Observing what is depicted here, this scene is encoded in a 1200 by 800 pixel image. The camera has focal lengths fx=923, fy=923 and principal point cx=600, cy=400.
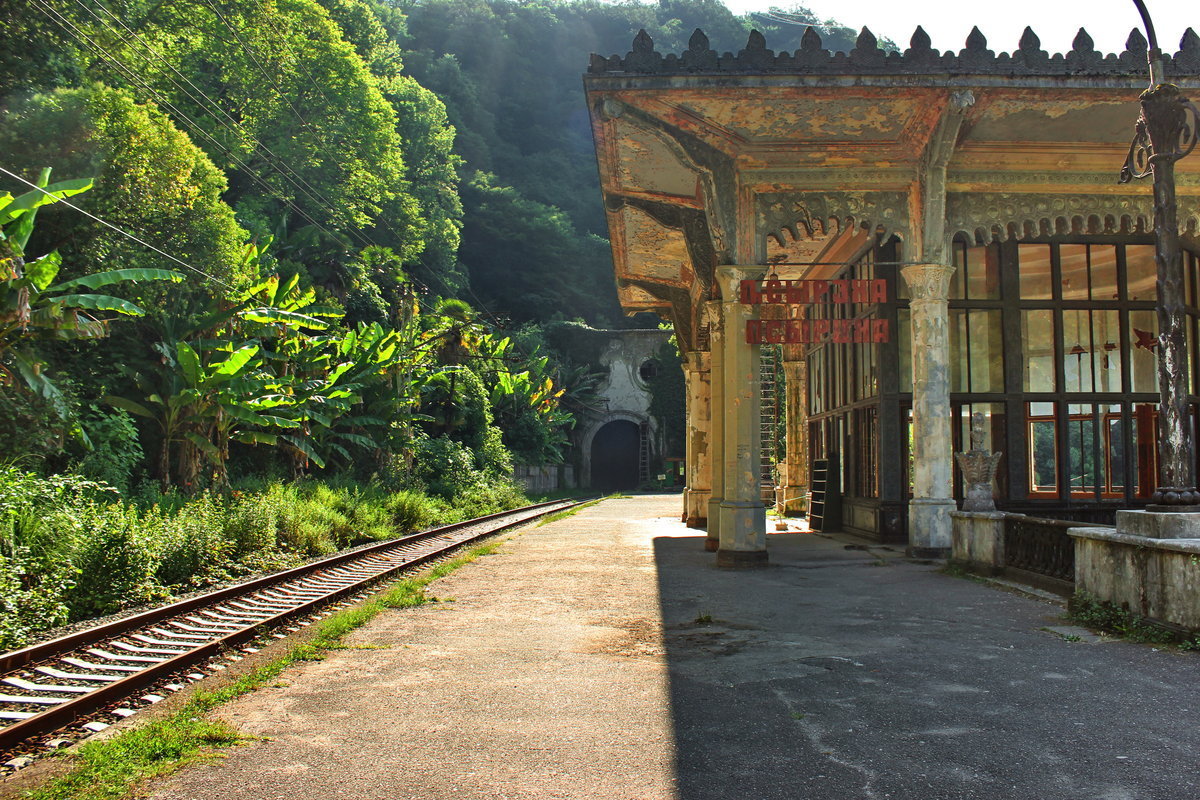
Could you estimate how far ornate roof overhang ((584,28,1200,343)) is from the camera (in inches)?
464

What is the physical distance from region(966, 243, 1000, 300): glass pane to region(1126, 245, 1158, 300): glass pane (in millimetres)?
2271

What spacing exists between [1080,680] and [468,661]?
428 cm

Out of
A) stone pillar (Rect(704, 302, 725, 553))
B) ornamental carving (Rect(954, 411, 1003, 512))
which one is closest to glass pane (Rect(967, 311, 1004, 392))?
ornamental carving (Rect(954, 411, 1003, 512))

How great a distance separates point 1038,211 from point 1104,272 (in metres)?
2.89

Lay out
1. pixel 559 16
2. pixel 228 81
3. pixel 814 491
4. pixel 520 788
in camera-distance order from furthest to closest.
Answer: pixel 559 16
pixel 228 81
pixel 814 491
pixel 520 788

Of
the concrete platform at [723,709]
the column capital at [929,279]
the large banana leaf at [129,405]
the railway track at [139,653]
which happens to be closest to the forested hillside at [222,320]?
the large banana leaf at [129,405]

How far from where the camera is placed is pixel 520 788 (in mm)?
4148

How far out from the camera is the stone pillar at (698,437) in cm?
2062

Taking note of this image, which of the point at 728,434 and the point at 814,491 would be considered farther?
the point at 814,491

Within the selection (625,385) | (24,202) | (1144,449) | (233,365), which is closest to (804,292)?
(1144,449)

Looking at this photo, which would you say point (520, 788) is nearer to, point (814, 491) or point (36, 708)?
point (36, 708)

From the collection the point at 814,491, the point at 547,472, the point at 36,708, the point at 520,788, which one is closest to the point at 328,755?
the point at 520,788

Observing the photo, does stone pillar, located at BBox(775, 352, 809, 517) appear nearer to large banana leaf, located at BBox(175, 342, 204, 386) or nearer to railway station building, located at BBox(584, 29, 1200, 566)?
railway station building, located at BBox(584, 29, 1200, 566)

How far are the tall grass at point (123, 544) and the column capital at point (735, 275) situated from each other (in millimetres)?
7620
